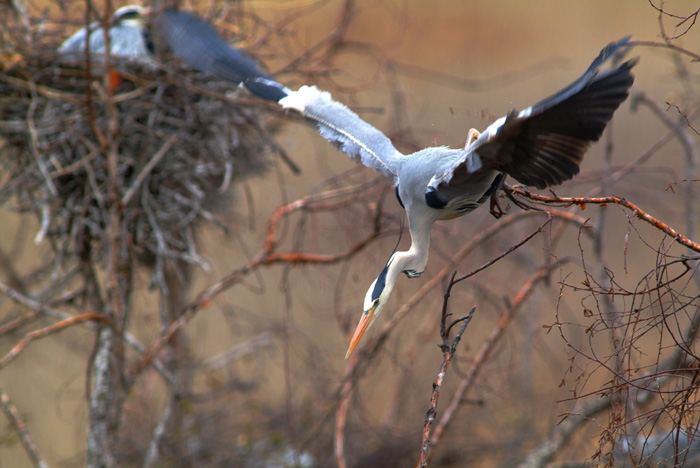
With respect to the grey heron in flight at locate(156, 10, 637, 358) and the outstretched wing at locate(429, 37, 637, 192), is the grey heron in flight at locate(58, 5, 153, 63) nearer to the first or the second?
the grey heron in flight at locate(156, 10, 637, 358)

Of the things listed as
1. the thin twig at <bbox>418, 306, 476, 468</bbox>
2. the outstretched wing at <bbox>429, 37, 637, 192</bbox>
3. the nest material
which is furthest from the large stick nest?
the thin twig at <bbox>418, 306, 476, 468</bbox>

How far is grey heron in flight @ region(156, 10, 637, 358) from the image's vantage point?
4.31 feet

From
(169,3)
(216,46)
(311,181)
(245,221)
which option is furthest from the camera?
(311,181)

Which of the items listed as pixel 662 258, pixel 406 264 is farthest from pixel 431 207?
pixel 662 258

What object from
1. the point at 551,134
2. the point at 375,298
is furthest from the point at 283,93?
the point at 551,134

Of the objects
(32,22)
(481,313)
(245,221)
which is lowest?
(481,313)

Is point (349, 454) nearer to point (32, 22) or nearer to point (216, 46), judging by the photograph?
point (216, 46)

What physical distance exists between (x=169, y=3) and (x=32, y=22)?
90cm

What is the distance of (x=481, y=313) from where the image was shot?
9.46 feet

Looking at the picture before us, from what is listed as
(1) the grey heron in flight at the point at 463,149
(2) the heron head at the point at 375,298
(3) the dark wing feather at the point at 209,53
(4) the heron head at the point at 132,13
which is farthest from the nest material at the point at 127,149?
(2) the heron head at the point at 375,298

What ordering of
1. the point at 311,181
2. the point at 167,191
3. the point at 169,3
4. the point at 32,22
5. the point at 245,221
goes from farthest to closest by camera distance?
the point at 311,181 < the point at 245,221 < the point at 32,22 < the point at 167,191 < the point at 169,3

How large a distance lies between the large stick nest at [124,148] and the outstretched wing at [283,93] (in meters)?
0.25

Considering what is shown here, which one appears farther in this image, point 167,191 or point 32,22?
point 32,22

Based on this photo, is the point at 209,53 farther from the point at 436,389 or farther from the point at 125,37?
the point at 436,389
